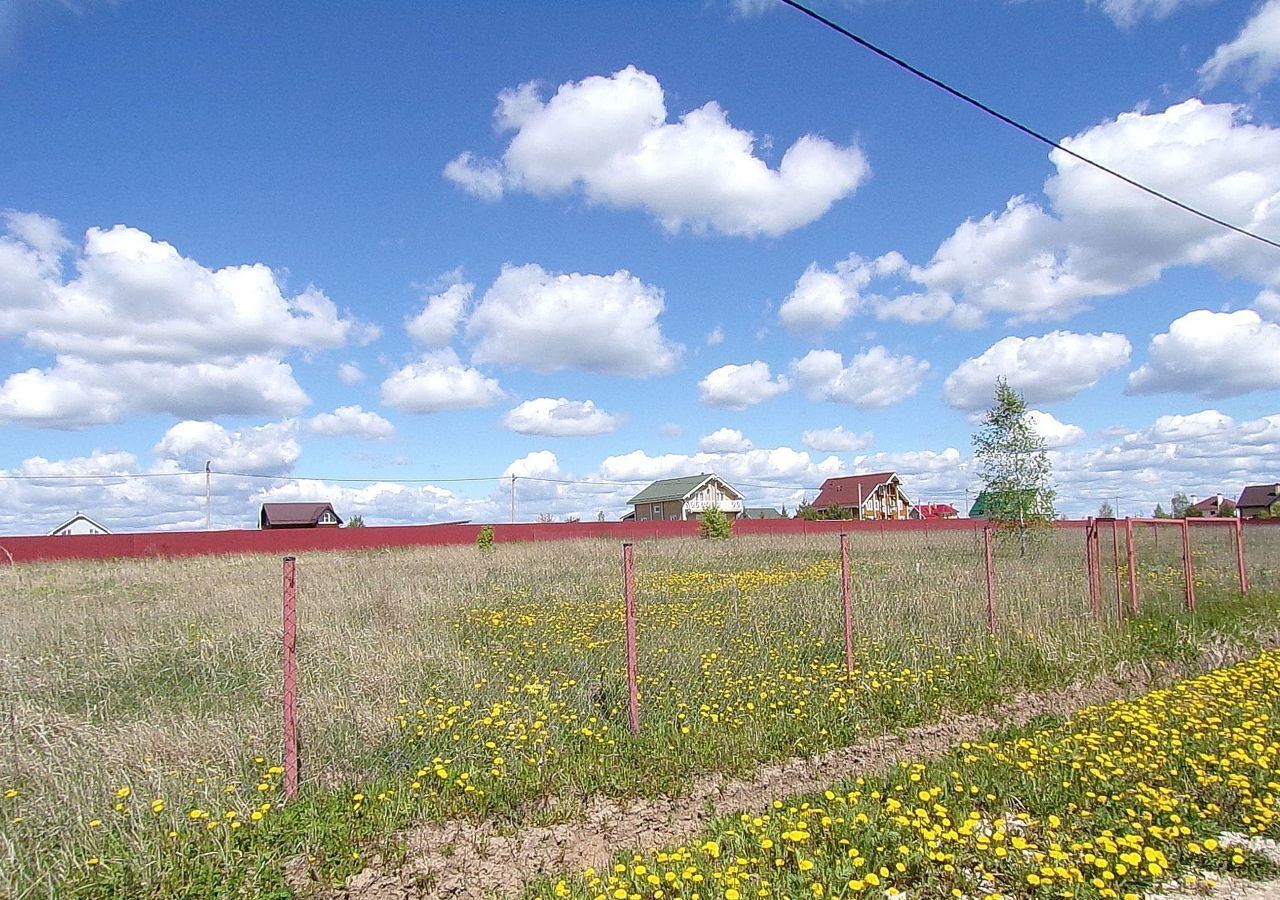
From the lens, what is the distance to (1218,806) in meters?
4.57

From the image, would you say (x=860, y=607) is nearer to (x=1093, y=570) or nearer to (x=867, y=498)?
(x=1093, y=570)

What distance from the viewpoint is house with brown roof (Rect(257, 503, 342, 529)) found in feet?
178

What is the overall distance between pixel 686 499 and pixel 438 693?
57612 mm

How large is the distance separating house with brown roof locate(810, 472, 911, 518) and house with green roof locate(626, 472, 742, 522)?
730 centimetres

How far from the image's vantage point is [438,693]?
6445 mm

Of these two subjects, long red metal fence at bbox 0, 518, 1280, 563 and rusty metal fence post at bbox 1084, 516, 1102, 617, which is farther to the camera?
long red metal fence at bbox 0, 518, 1280, 563

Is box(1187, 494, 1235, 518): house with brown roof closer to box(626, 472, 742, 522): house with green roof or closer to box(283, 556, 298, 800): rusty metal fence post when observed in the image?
box(626, 472, 742, 522): house with green roof

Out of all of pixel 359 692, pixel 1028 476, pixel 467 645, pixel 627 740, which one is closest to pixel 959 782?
pixel 627 740

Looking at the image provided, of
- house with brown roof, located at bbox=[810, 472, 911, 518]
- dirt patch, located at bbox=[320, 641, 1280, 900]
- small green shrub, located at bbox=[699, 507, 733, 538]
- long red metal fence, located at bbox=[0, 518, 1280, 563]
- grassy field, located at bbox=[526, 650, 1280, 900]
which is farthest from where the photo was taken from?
house with brown roof, located at bbox=[810, 472, 911, 518]

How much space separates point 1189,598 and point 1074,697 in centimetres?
580

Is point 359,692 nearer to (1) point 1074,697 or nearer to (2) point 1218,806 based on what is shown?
(2) point 1218,806

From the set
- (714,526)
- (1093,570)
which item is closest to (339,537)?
(714,526)

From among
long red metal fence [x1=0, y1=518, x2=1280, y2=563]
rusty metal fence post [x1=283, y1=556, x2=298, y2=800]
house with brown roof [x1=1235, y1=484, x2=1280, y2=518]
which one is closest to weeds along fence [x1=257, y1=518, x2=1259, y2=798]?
rusty metal fence post [x1=283, y1=556, x2=298, y2=800]

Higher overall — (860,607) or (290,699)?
(290,699)
